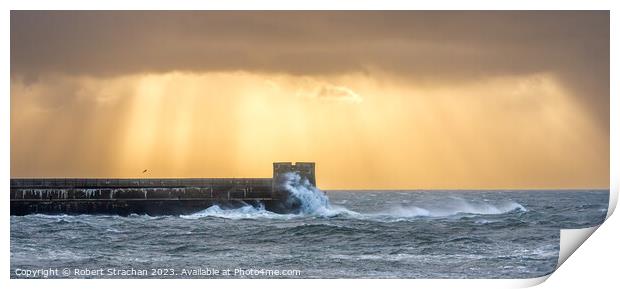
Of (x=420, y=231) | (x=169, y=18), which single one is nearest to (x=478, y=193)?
(x=420, y=231)

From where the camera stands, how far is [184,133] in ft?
74.7

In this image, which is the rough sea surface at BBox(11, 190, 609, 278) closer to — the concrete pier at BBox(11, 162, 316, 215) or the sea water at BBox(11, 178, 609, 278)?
the sea water at BBox(11, 178, 609, 278)

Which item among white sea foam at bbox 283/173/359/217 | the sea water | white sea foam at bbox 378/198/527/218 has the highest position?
white sea foam at bbox 283/173/359/217

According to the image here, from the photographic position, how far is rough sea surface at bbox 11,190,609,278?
21.8m

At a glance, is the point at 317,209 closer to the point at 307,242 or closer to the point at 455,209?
the point at 307,242

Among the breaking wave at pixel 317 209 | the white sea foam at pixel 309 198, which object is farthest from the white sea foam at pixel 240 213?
the white sea foam at pixel 309 198

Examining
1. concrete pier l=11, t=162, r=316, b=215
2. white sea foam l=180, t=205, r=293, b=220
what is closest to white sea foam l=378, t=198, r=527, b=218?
white sea foam l=180, t=205, r=293, b=220

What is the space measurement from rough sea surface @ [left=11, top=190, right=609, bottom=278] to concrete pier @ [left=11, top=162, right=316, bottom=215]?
23 cm

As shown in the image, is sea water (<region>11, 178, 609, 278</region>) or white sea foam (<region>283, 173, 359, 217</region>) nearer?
sea water (<region>11, 178, 609, 278</region>)

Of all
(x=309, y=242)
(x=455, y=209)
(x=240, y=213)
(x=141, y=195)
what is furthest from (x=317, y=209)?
(x=141, y=195)
